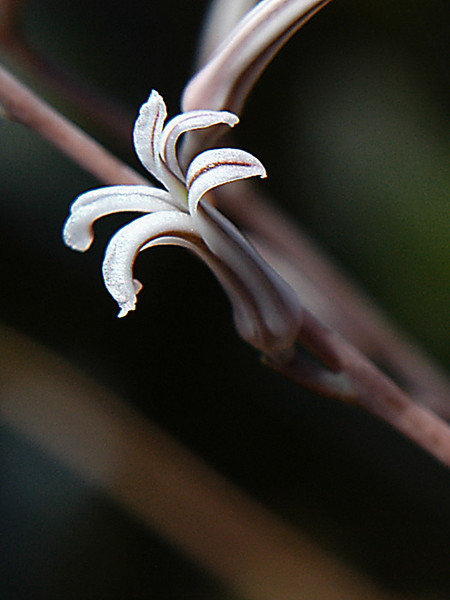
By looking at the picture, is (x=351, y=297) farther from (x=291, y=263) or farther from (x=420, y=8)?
(x=420, y=8)

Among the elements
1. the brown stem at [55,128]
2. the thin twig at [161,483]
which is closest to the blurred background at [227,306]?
the thin twig at [161,483]

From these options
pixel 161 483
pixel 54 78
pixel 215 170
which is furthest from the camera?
pixel 161 483

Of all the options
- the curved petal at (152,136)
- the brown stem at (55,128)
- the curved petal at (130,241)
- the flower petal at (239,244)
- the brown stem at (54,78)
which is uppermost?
the brown stem at (54,78)

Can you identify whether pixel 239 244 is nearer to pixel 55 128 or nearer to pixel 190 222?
pixel 190 222

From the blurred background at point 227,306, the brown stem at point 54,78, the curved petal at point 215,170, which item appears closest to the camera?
the curved petal at point 215,170

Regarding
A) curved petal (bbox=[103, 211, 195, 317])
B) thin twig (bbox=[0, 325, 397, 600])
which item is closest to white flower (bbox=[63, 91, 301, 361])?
curved petal (bbox=[103, 211, 195, 317])

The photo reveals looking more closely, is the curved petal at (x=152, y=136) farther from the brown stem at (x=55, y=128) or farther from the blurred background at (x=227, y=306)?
the blurred background at (x=227, y=306)

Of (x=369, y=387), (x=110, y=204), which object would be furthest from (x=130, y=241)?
(x=369, y=387)
